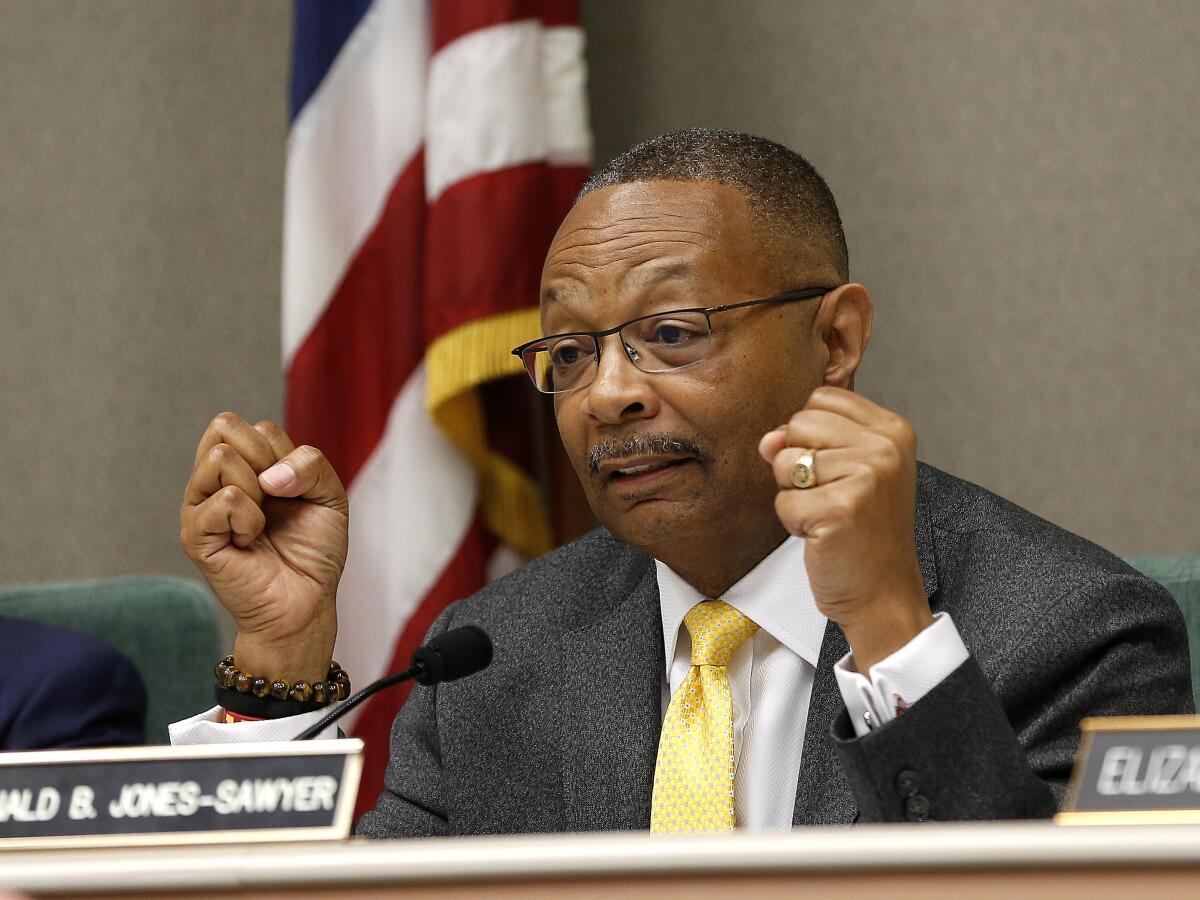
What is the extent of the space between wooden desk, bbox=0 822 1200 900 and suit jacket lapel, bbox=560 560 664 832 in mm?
795

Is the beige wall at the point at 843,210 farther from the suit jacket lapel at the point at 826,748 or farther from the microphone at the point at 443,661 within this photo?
the microphone at the point at 443,661

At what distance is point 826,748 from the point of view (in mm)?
1446

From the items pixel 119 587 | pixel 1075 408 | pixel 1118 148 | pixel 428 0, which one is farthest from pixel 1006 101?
pixel 119 587

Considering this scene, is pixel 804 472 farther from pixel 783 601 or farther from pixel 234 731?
pixel 234 731

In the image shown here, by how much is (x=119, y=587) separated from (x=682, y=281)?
3.71ft

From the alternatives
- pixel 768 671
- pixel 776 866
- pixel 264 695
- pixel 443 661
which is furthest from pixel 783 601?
pixel 776 866

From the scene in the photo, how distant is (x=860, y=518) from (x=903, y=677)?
14cm

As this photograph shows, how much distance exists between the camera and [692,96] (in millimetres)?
2744

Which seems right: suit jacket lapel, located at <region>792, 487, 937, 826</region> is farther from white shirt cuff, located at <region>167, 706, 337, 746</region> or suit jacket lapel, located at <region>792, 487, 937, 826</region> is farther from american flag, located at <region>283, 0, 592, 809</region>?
american flag, located at <region>283, 0, 592, 809</region>

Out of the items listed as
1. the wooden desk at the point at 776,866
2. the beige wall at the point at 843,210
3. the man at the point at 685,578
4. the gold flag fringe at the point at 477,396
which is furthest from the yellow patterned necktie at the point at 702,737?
the beige wall at the point at 843,210

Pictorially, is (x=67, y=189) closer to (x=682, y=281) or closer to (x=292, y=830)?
(x=682, y=281)

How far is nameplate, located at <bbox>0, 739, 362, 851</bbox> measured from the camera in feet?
3.03

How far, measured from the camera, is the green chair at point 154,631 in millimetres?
2143

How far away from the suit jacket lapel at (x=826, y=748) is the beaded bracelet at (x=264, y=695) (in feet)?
1.85
